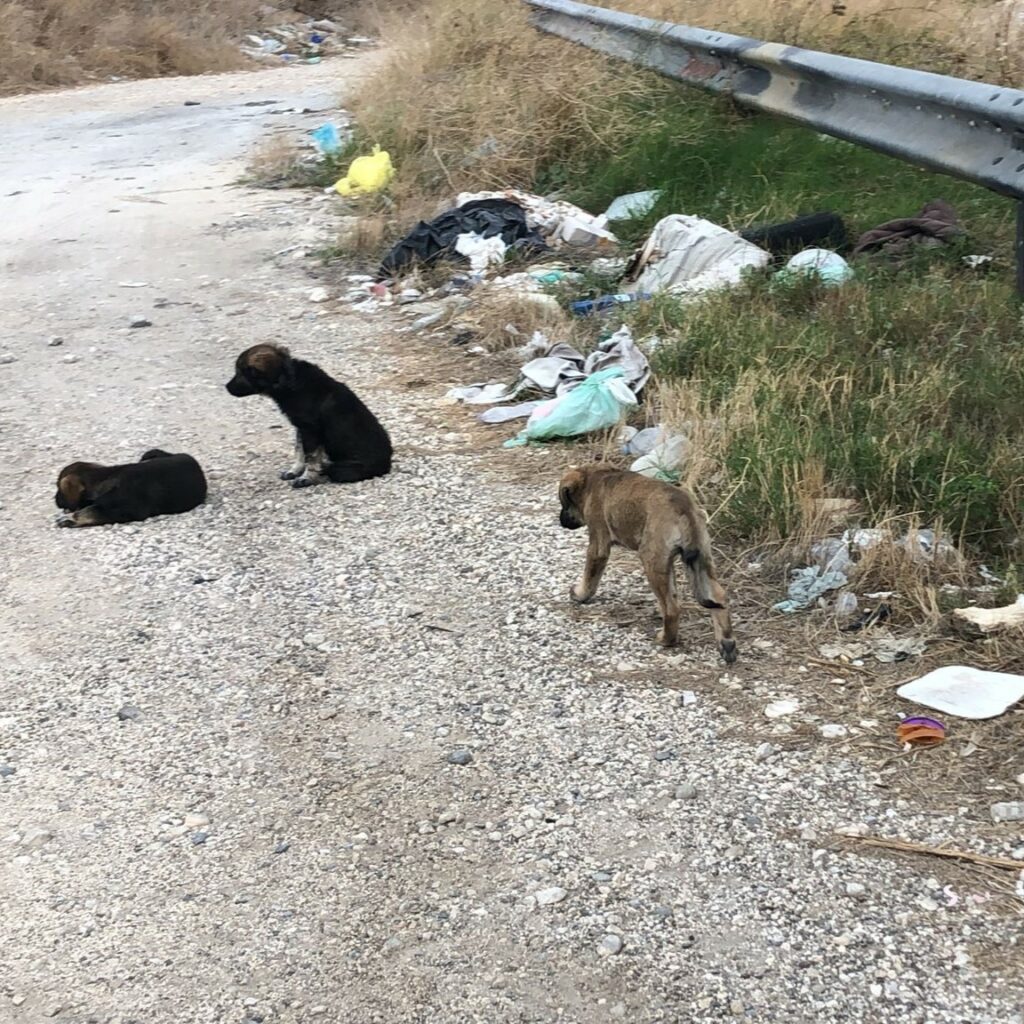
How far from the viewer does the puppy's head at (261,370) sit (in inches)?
254

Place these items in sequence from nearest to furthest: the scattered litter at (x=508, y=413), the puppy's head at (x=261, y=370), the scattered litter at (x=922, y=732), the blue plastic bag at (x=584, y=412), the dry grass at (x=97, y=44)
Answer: the scattered litter at (x=922, y=732) → the blue plastic bag at (x=584, y=412) → the puppy's head at (x=261, y=370) → the scattered litter at (x=508, y=413) → the dry grass at (x=97, y=44)

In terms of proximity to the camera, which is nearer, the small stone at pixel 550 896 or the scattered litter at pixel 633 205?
the small stone at pixel 550 896

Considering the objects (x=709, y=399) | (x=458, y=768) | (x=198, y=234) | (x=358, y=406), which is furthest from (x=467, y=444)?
(x=198, y=234)

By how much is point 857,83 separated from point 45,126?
13.6m

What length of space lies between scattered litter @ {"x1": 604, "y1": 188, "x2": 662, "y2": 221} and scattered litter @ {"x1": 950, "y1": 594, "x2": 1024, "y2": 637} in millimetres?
5299

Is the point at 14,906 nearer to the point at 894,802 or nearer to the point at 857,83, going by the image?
the point at 894,802

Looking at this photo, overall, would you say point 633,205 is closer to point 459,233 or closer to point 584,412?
point 459,233

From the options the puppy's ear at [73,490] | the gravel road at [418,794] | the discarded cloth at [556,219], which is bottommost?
the puppy's ear at [73,490]

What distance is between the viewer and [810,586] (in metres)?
4.66

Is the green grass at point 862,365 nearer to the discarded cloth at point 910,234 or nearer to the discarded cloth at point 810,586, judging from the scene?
the discarded cloth at point 910,234

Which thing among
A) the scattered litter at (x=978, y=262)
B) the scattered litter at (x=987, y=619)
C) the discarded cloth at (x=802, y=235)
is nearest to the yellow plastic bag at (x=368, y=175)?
the discarded cloth at (x=802, y=235)

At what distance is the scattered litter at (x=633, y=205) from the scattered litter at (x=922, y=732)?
5.81 metres

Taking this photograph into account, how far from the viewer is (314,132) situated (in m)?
15.3

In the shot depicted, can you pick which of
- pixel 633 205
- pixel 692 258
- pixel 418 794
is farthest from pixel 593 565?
pixel 633 205
